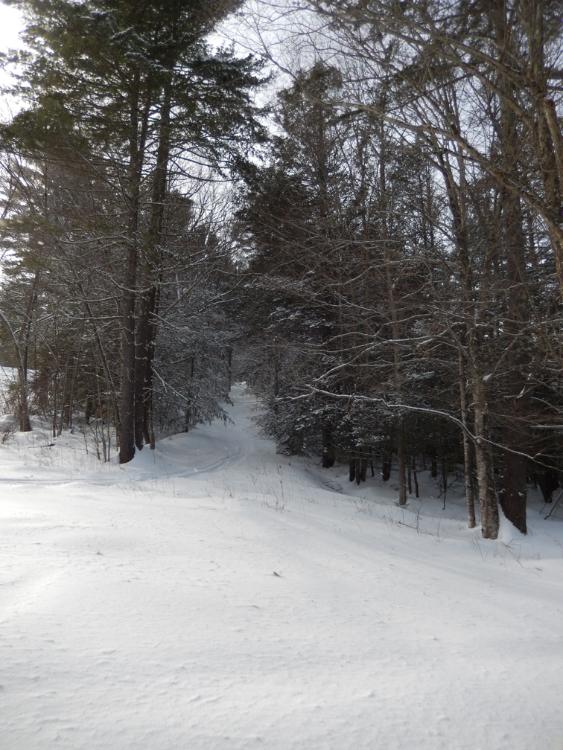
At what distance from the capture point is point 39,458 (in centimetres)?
1288

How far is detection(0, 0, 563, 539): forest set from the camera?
17.7 ft

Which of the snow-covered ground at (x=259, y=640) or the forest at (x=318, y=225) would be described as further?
the forest at (x=318, y=225)

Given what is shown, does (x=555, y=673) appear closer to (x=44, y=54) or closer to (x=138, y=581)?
(x=138, y=581)

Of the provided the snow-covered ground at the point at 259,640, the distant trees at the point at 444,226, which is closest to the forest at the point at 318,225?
the distant trees at the point at 444,226

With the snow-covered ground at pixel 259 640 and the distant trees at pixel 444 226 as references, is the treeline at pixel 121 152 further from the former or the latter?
the snow-covered ground at pixel 259 640

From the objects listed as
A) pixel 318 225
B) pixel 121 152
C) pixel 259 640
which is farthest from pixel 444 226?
pixel 121 152

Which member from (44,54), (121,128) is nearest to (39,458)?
(121,128)

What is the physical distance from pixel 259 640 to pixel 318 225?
28.7 ft

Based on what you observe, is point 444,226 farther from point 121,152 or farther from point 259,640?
point 121,152

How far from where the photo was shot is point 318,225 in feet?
32.1

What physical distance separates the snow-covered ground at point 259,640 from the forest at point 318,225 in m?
2.80

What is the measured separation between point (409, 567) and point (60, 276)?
39.0 feet

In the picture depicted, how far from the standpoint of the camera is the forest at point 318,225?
17.7 feet

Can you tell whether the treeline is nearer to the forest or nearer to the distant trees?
the forest
